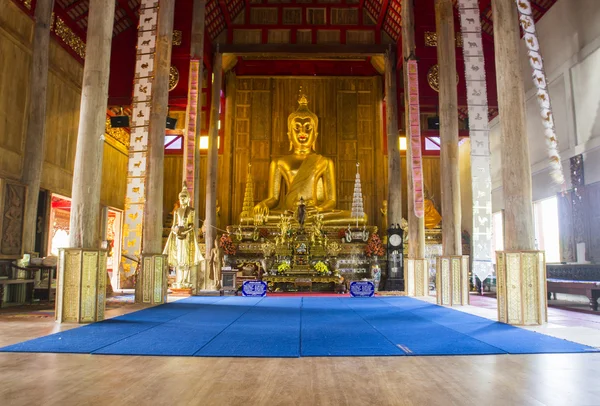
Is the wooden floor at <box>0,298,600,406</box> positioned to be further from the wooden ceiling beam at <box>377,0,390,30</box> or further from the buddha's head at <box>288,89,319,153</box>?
the buddha's head at <box>288,89,319,153</box>

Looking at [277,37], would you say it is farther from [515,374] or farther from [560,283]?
[515,374]

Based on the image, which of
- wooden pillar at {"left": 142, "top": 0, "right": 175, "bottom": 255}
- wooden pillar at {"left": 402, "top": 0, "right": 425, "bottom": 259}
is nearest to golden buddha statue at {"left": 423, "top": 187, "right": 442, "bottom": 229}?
wooden pillar at {"left": 402, "top": 0, "right": 425, "bottom": 259}

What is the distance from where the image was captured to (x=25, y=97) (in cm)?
910

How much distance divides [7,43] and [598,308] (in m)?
10.4

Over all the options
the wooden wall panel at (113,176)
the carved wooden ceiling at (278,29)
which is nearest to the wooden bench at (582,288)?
the carved wooden ceiling at (278,29)

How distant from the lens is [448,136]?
806 cm

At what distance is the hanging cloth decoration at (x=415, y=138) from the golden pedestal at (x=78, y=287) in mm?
5657

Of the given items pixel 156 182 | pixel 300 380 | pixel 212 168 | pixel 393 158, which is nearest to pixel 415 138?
pixel 393 158

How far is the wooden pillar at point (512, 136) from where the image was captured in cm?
533

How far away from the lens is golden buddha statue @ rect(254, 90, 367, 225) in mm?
14422

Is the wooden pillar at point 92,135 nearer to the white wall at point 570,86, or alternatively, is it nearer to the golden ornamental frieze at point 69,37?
the golden ornamental frieze at point 69,37

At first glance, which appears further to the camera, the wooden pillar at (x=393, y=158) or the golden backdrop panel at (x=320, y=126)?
the golden backdrop panel at (x=320, y=126)

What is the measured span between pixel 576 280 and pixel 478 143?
2877mm

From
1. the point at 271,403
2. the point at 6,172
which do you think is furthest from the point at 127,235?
the point at 271,403
